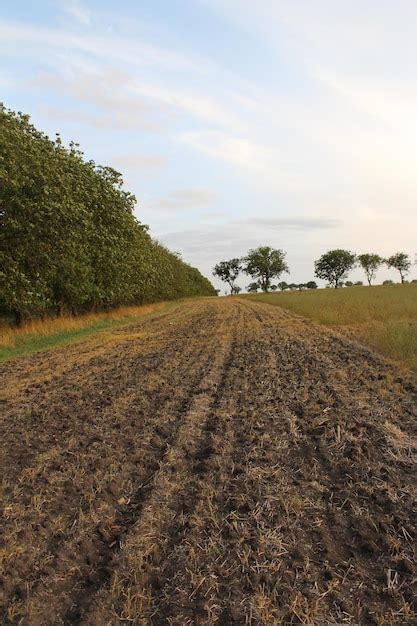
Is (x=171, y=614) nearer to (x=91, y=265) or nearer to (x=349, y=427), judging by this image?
(x=349, y=427)

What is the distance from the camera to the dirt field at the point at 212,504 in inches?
104

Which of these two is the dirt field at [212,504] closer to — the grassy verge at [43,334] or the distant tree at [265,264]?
the grassy verge at [43,334]

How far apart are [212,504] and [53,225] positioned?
1422cm

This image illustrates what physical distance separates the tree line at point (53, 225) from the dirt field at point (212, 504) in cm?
867

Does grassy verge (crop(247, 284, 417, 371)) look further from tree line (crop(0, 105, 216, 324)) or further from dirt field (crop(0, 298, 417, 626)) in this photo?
tree line (crop(0, 105, 216, 324))

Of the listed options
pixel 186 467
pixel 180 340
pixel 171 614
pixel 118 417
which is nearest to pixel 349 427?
pixel 186 467

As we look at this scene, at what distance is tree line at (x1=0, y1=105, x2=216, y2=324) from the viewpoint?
1473 cm

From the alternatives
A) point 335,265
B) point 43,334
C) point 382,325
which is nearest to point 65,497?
point 382,325

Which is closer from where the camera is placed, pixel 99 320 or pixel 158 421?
pixel 158 421

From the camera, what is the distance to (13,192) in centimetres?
1452

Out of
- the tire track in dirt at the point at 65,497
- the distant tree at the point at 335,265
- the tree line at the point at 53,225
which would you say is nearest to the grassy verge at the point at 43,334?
the tree line at the point at 53,225

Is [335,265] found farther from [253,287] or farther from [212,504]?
[212,504]

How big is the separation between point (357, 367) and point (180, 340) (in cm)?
676

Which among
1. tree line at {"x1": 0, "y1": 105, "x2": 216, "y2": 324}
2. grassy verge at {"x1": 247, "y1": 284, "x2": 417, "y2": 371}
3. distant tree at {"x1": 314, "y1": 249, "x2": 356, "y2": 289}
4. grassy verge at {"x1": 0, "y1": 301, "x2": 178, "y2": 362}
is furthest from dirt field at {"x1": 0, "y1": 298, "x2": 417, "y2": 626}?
distant tree at {"x1": 314, "y1": 249, "x2": 356, "y2": 289}
